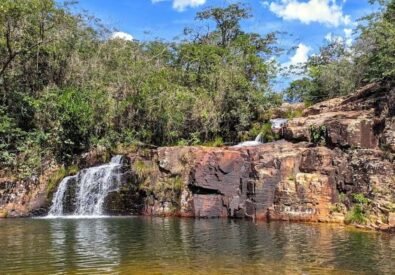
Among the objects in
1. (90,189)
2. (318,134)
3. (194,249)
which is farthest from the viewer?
(90,189)

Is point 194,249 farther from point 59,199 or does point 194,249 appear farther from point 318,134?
point 59,199

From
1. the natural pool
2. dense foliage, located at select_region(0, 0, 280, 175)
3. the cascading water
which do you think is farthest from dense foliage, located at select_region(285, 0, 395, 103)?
the cascading water

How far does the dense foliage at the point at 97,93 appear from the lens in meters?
30.5

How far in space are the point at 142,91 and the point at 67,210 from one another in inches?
413

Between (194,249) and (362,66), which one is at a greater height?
(362,66)

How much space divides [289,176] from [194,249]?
Answer: 932 cm

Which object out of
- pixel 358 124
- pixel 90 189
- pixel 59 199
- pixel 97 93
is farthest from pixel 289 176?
pixel 97 93

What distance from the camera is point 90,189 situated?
26125 mm

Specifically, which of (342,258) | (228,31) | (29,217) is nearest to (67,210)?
(29,217)

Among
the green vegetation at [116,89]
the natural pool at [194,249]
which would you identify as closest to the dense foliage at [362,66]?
the green vegetation at [116,89]

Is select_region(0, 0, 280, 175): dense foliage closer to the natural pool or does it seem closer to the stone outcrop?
the stone outcrop

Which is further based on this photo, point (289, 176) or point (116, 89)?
point (116, 89)

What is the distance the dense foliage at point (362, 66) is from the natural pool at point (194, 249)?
1107cm

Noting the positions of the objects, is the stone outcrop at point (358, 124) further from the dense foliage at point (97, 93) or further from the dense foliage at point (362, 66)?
the dense foliage at point (97, 93)
